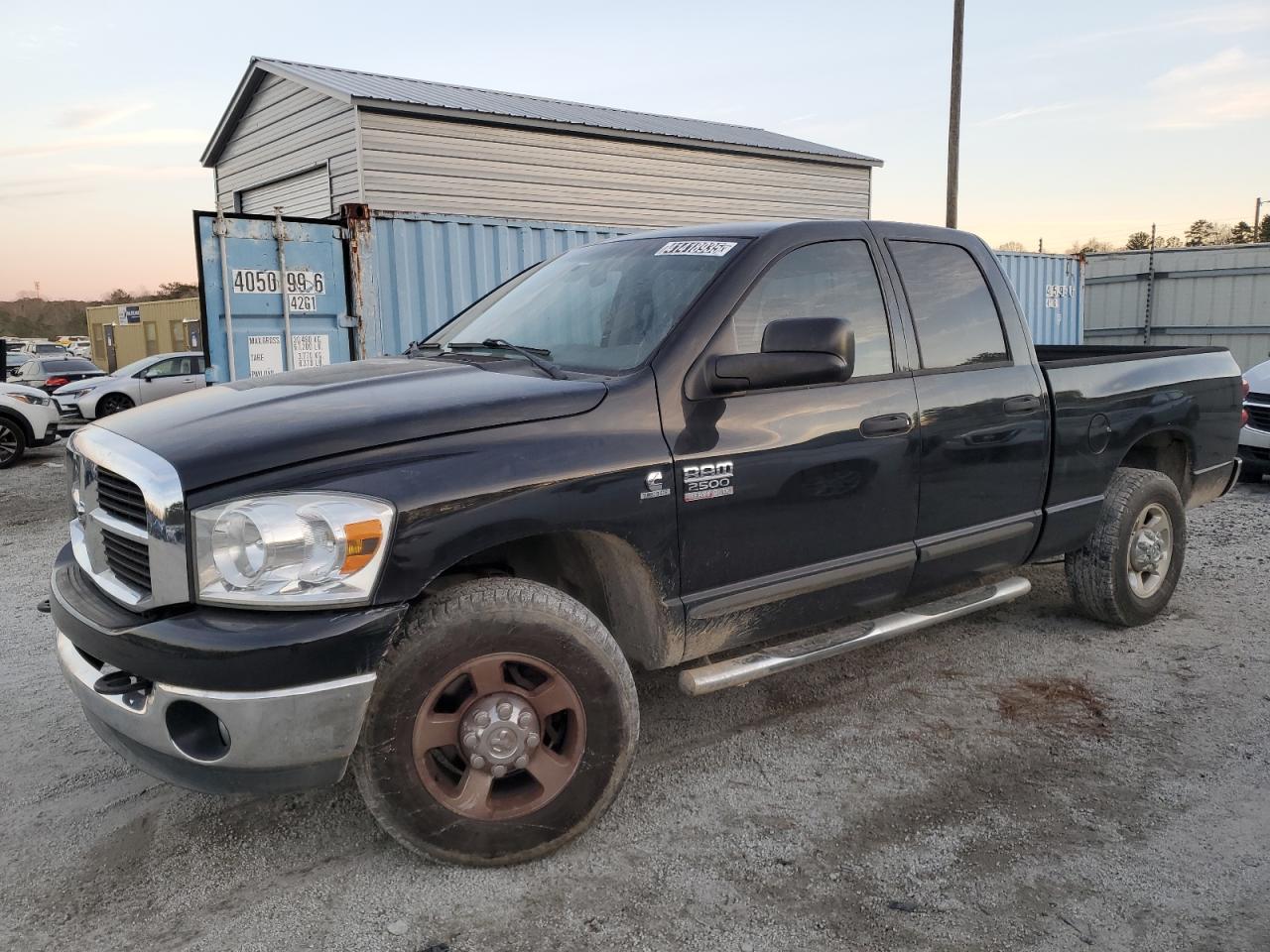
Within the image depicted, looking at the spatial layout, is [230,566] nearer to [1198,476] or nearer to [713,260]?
[713,260]

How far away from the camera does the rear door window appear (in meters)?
Answer: 3.75

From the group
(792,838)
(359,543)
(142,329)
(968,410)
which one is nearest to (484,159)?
(968,410)

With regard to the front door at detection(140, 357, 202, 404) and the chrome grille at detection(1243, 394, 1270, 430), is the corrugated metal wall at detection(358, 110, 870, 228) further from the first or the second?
the front door at detection(140, 357, 202, 404)

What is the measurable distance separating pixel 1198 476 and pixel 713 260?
328cm

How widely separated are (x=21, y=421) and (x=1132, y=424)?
12.5m

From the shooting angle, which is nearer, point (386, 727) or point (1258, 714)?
point (386, 727)

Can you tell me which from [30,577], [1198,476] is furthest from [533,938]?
[30,577]

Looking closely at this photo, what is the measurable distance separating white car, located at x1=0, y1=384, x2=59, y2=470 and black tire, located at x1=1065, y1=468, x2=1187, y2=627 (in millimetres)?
12279

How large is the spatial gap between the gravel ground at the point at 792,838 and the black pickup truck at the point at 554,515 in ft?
0.86

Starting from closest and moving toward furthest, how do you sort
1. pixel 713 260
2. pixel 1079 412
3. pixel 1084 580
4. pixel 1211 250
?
pixel 713 260 → pixel 1079 412 → pixel 1084 580 → pixel 1211 250

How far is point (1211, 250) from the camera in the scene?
19.0m

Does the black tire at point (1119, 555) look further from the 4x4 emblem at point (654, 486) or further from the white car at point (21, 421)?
the white car at point (21, 421)

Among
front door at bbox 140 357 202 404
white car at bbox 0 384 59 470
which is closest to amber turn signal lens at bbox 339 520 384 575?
white car at bbox 0 384 59 470

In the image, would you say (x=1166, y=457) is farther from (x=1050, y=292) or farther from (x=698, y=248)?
(x=1050, y=292)
